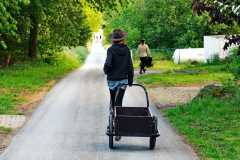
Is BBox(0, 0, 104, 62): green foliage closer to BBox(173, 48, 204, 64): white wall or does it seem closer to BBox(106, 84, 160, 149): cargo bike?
BBox(173, 48, 204, 64): white wall

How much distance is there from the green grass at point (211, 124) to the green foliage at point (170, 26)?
30029 mm

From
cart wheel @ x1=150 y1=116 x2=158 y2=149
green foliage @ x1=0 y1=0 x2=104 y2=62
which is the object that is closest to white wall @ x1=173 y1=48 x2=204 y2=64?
green foliage @ x1=0 y1=0 x2=104 y2=62

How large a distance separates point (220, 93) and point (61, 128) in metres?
4.65

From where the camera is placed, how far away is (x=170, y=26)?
140ft

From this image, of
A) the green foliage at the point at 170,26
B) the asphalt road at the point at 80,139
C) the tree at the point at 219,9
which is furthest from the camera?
the green foliage at the point at 170,26

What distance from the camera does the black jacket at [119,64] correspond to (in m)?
7.84

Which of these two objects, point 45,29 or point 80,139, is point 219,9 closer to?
point 80,139

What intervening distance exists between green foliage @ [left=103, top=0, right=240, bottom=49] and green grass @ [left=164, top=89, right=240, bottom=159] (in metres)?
30.0

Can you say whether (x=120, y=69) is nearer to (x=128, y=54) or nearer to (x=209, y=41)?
(x=128, y=54)

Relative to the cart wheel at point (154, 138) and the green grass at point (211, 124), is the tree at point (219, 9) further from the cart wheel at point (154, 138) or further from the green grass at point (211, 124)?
the cart wheel at point (154, 138)

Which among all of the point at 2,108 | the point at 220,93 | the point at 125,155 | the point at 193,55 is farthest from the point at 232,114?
the point at 193,55

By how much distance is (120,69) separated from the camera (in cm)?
789

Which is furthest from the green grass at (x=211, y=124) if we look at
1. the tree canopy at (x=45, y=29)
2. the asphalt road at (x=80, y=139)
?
the tree canopy at (x=45, y=29)

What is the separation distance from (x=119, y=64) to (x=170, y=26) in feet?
116
